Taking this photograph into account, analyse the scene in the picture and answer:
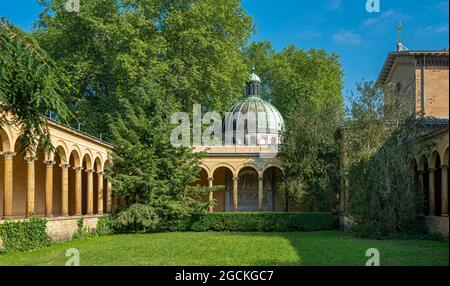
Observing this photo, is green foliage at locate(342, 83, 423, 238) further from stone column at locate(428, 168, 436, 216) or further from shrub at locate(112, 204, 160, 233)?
shrub at locate(112, 204, 160, 233)

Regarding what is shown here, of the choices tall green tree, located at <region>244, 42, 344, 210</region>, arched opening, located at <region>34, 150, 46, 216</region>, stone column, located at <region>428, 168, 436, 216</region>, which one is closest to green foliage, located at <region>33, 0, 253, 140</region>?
tall green tree, located at <region>244, 42, 344, 210</region>

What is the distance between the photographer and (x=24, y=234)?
61.6ft

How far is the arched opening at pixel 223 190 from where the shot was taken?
40531mm

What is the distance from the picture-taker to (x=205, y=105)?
39.4 meters

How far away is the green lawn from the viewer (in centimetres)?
1486

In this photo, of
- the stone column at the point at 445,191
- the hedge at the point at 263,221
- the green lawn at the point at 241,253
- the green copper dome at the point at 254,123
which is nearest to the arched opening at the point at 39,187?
the hedge at the point at 263,221

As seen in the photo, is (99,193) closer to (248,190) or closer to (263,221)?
(263,221)

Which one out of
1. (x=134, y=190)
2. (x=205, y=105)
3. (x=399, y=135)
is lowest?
(x=134, y=190)

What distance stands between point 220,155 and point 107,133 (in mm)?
7822

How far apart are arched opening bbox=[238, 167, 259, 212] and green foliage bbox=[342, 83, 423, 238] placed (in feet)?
51.9

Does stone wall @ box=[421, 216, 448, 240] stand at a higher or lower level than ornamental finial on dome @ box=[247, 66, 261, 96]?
lower

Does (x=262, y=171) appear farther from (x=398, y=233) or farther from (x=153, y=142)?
(x=398, y=233)

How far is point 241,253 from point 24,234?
24.5 ft
